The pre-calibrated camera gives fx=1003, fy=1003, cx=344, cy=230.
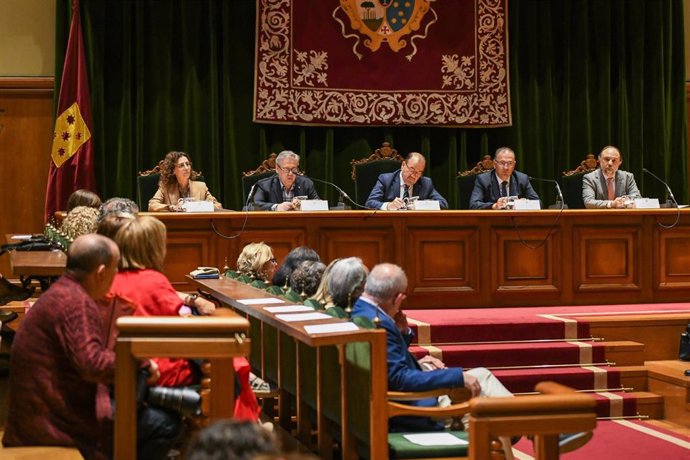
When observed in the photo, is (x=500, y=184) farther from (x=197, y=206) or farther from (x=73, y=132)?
(x=73, y=132)

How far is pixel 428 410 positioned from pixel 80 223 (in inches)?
86.6

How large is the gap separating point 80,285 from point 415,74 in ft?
21.8

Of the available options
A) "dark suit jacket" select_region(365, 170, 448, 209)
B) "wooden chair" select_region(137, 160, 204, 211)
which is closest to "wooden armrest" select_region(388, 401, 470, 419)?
"dark suit jacket" select_region(365, 170, 448, 209)

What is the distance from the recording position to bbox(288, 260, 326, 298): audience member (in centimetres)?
461

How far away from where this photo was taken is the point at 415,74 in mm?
9453

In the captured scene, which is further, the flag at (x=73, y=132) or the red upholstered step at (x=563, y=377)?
the flag at (x=73, y=132)

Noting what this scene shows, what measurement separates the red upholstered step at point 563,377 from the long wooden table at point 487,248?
1375mm

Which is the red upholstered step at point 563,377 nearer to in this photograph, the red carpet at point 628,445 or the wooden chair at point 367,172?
the red carpet at point 628,445

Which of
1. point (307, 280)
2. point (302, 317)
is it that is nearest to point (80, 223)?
point (307, 280)

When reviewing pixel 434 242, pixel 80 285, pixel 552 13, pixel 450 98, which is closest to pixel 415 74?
pixel 450 98

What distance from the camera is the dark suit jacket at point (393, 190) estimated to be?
8.08m

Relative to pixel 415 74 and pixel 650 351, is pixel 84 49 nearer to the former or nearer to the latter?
pixel 415 74

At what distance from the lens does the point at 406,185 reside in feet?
26.6

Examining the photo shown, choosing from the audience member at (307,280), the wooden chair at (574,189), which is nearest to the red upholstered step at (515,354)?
the audience member at (307,280)
